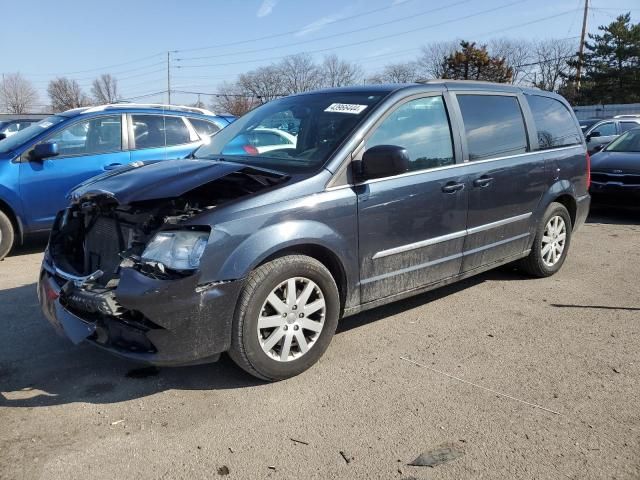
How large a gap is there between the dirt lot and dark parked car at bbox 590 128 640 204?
4.91 m

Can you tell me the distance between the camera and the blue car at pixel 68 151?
6.23m

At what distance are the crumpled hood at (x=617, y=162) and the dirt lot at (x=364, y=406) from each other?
16.5 ft

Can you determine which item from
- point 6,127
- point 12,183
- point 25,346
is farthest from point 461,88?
point 6,127

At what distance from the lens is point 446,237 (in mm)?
4113

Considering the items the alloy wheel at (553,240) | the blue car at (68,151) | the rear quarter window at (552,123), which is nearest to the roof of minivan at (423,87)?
the rear quarter window at (552,123)

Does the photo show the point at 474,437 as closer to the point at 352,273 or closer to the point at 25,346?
the point at 352,273

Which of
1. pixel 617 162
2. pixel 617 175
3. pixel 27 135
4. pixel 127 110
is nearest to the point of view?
pixel 27 135

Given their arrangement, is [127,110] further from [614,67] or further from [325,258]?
[614,67]

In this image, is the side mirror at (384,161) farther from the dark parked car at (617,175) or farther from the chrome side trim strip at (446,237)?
the dark parked car at (617,175)

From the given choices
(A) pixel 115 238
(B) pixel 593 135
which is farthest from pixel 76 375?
(B) pixel 593 135

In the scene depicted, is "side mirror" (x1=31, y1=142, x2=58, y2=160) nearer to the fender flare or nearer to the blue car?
the blue car

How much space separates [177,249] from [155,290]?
0.26 m

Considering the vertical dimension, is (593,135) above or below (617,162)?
above

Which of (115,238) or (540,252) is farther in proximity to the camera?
(540,252)
